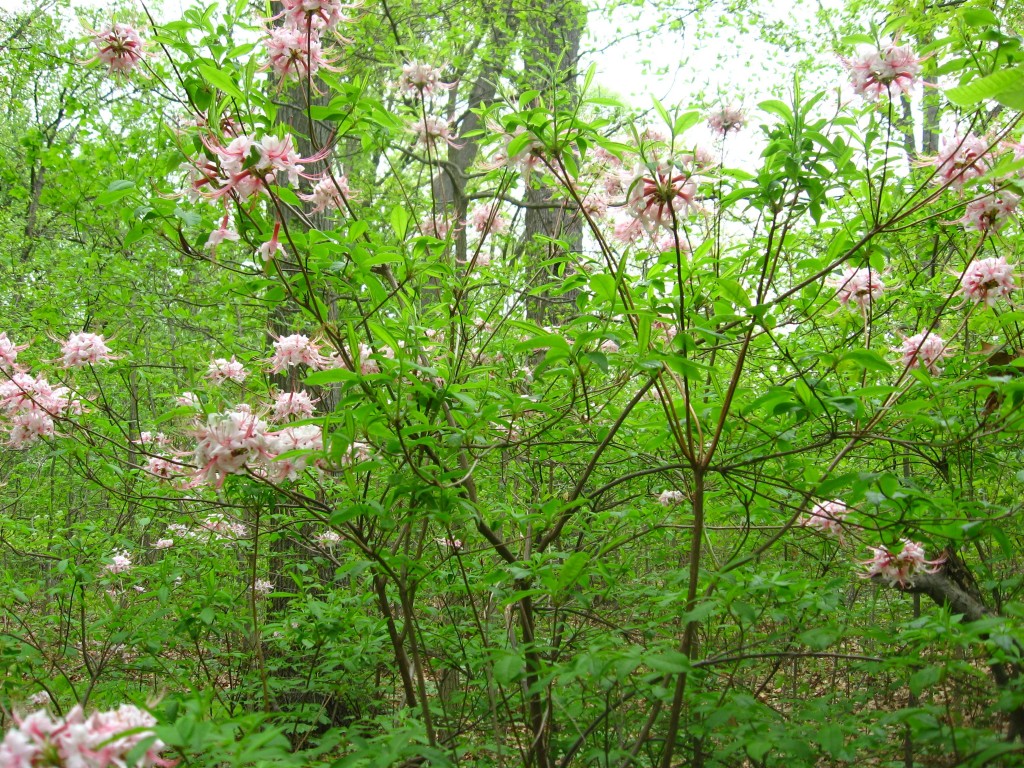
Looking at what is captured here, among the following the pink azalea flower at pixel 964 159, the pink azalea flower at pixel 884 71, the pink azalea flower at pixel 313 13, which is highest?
the pink azalea flower at pixel 313 13

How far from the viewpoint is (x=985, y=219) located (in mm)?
2084

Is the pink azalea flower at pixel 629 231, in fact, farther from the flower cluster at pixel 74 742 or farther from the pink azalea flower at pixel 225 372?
the pink azalea flower at pixel 225 372

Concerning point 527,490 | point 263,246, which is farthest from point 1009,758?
point 527,490

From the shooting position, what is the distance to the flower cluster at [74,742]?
3.35 ft

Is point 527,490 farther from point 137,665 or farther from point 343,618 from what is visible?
point 137,665

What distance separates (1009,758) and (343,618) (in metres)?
2.12

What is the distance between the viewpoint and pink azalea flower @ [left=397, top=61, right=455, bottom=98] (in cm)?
300

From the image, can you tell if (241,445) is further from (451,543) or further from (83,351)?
(83,351)

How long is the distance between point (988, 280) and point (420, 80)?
2.15 m

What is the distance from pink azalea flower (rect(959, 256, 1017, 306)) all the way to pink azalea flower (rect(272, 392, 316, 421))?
6.63 feet

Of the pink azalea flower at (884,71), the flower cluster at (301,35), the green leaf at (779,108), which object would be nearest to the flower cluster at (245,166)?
the flower cluster at (301,35)

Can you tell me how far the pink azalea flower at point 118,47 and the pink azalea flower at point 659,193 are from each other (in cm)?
159

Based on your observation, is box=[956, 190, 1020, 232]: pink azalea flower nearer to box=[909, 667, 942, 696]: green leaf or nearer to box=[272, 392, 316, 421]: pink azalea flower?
box=[909, 667, 942, 696]: green leaf

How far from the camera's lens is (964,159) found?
202 centimetres
